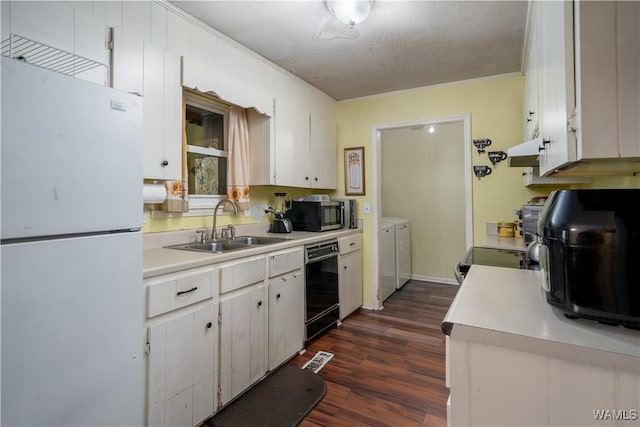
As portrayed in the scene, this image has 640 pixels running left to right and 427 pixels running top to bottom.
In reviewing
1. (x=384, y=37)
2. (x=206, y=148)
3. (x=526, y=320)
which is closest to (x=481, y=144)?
(x=384, y=37)

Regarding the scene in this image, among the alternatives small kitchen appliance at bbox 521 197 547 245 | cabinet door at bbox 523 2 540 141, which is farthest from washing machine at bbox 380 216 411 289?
cabinet door at bbox 523 2 540 141

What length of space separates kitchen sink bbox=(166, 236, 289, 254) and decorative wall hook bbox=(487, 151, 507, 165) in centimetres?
208

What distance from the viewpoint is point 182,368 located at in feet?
5.11

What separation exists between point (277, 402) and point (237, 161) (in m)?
1.76

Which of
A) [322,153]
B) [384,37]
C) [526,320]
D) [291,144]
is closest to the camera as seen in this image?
[526,320]

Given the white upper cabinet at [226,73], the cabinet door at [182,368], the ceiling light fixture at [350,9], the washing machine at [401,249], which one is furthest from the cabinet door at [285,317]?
the washing machine at [401,249]

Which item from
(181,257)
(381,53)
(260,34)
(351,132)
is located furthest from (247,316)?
(351,132)

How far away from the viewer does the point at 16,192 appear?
935mm

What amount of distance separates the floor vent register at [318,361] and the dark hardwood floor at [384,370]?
0.04 meters

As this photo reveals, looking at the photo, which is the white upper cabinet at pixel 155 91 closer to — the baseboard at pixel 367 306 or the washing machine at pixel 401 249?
the baseboard at pixel 367 306

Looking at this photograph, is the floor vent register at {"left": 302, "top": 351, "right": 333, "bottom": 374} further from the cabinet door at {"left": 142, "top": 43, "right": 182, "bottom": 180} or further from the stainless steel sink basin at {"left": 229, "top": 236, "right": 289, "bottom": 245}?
the cabinet door at {"left": 142, "top": 43, "right": 182, "bottom": 180}

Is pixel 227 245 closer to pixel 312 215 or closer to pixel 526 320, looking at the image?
pixel 312 215

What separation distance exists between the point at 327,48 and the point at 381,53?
44 centimetres

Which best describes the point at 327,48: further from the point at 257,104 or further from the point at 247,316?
the point at 247,316
